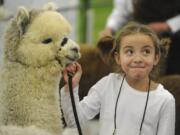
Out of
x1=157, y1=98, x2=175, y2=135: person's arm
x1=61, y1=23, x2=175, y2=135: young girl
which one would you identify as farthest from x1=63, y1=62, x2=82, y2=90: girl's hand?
x1=157, y1=98, x2=175, y2=135: person's arm

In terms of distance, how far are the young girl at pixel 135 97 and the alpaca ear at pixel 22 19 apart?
6.9 inches

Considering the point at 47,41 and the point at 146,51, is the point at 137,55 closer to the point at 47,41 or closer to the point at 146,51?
the point at 146,51

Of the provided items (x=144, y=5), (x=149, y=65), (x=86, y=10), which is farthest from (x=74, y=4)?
(x=149, y=65)

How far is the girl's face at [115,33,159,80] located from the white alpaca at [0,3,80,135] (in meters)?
0.18

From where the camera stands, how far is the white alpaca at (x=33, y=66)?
4.25 ft

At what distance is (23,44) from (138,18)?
43.4 inches

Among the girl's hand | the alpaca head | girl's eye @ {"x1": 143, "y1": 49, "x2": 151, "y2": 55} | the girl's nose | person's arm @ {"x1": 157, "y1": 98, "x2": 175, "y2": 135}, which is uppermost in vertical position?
the alpaca head

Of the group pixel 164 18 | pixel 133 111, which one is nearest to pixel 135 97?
pixel 133 111

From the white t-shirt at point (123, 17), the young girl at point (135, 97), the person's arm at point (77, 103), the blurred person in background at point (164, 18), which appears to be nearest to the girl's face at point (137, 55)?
the young girl at point (135, 97)

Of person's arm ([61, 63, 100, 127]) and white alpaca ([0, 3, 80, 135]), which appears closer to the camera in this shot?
white alpaca ([0, 3, 80, 135])

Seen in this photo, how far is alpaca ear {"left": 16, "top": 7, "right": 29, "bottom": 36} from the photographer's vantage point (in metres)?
1.28

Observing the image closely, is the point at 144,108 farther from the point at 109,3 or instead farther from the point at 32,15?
the point at 109,3

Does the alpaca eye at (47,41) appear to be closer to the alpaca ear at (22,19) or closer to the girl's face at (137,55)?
the alpaca ear at (22,19)

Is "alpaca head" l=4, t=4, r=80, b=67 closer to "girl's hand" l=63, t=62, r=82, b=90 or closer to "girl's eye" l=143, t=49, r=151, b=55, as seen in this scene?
"girl's hand" l=63, t=62, r=82, b=90
